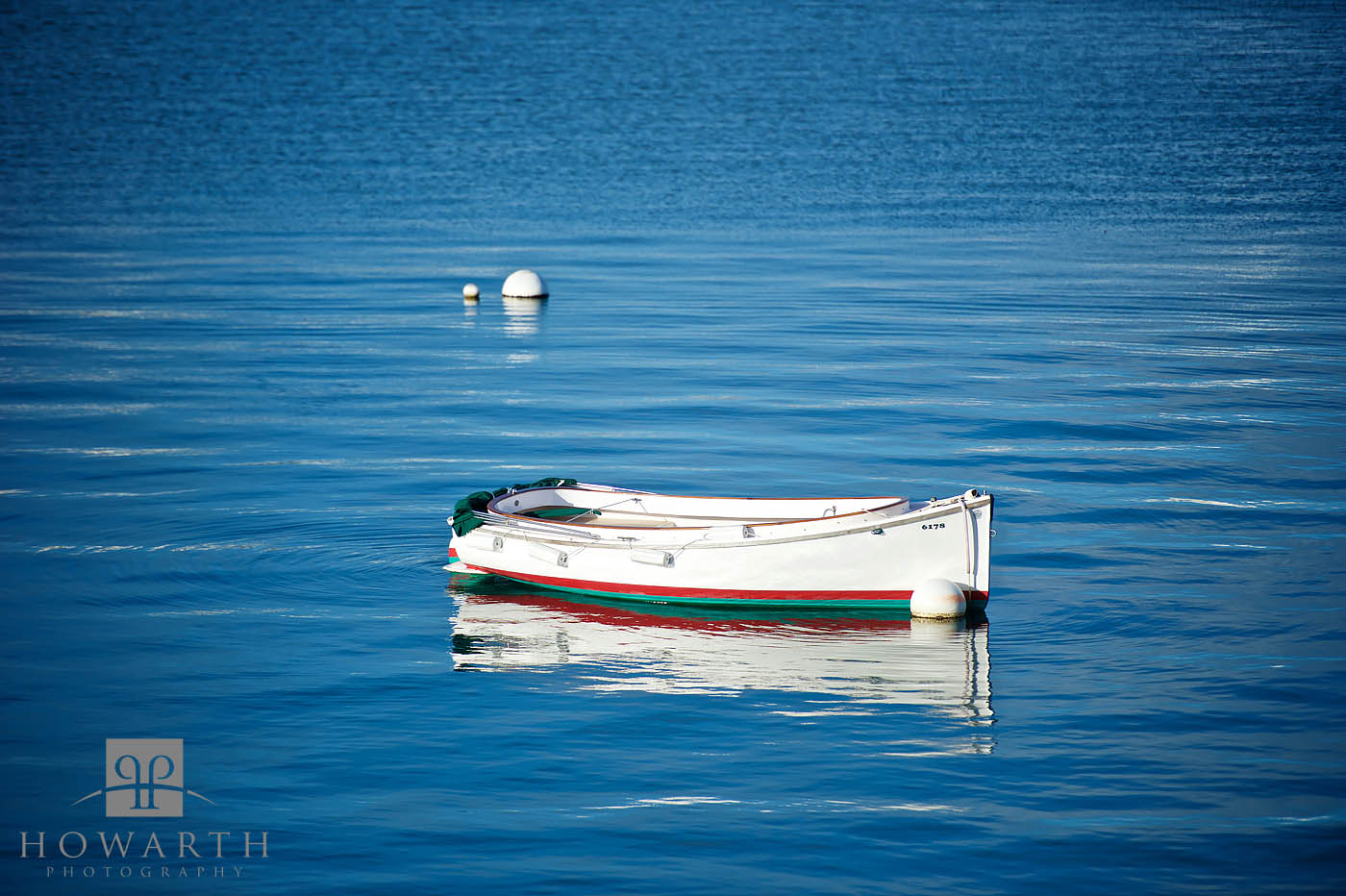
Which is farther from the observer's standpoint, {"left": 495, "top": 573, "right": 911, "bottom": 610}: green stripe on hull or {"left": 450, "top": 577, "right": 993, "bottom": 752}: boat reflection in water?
{"left": 495, "top": 573, "right": 911, "bottom": 610}: green stripe on hull

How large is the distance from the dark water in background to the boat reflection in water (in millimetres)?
91

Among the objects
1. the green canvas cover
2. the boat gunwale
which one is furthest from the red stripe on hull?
the green canvas cover

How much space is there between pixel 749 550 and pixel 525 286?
27.0 metres

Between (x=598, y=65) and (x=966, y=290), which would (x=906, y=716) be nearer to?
(x=966, y=290)

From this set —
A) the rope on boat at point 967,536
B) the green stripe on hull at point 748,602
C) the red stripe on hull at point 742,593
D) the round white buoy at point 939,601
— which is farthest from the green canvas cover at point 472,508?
the rope on boat at point 967,536

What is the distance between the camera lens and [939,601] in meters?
20.9

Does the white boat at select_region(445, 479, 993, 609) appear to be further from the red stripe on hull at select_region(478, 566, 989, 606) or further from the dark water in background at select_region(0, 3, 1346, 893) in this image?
the dark water in background at select_region(0, 3, 1346, 893)

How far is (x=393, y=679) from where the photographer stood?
19109mm

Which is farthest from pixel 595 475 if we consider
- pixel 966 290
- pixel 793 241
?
pixel 793 241

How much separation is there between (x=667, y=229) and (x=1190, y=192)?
2421 centimetres

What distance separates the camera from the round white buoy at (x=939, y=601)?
68.5 ft

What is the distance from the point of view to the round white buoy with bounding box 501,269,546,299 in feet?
154

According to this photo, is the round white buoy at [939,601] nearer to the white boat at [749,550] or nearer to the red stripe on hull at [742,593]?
the white boat at [749,550]

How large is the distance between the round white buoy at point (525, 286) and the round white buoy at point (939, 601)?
1098 inches
